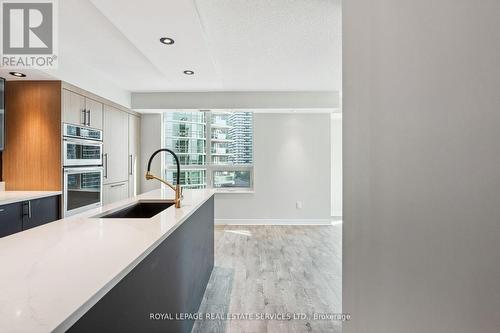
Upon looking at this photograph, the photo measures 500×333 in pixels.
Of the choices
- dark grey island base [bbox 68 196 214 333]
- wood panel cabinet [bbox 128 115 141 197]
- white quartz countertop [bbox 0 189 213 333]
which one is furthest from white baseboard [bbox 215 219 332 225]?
white quartz countertop [bbox 0 189 213 333]

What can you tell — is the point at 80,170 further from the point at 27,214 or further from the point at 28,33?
Result: the point at 28,33

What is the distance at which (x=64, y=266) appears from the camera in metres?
0.89

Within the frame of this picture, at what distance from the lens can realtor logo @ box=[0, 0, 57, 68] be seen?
222 cm

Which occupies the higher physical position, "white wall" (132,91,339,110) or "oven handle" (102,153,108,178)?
"white wall" (132,91,339,110)

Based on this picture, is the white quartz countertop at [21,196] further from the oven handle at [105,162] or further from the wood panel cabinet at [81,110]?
the oven handle at [105,162]

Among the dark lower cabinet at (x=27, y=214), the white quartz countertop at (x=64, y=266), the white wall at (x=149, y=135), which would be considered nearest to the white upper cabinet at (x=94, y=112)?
the dark lower cabinet at (x=27, y=214)

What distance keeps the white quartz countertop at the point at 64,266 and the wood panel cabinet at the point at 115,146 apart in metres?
2.88

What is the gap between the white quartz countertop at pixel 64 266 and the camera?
621 mm

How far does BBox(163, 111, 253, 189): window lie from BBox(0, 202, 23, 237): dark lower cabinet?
3.03 metres

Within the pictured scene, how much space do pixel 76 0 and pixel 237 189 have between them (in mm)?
4044

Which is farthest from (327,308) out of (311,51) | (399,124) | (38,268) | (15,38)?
(15,38)

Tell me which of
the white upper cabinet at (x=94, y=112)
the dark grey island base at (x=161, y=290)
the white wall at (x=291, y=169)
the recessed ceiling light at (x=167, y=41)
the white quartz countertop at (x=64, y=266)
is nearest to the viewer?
the white quartz countertop at (x=64, y=266)

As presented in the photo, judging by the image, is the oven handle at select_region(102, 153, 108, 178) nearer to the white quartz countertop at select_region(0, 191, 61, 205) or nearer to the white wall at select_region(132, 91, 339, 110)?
the white quartz countertop at select_region(0, 191, 61, 205)

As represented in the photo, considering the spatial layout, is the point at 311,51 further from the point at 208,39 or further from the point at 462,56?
the point at 462,56
